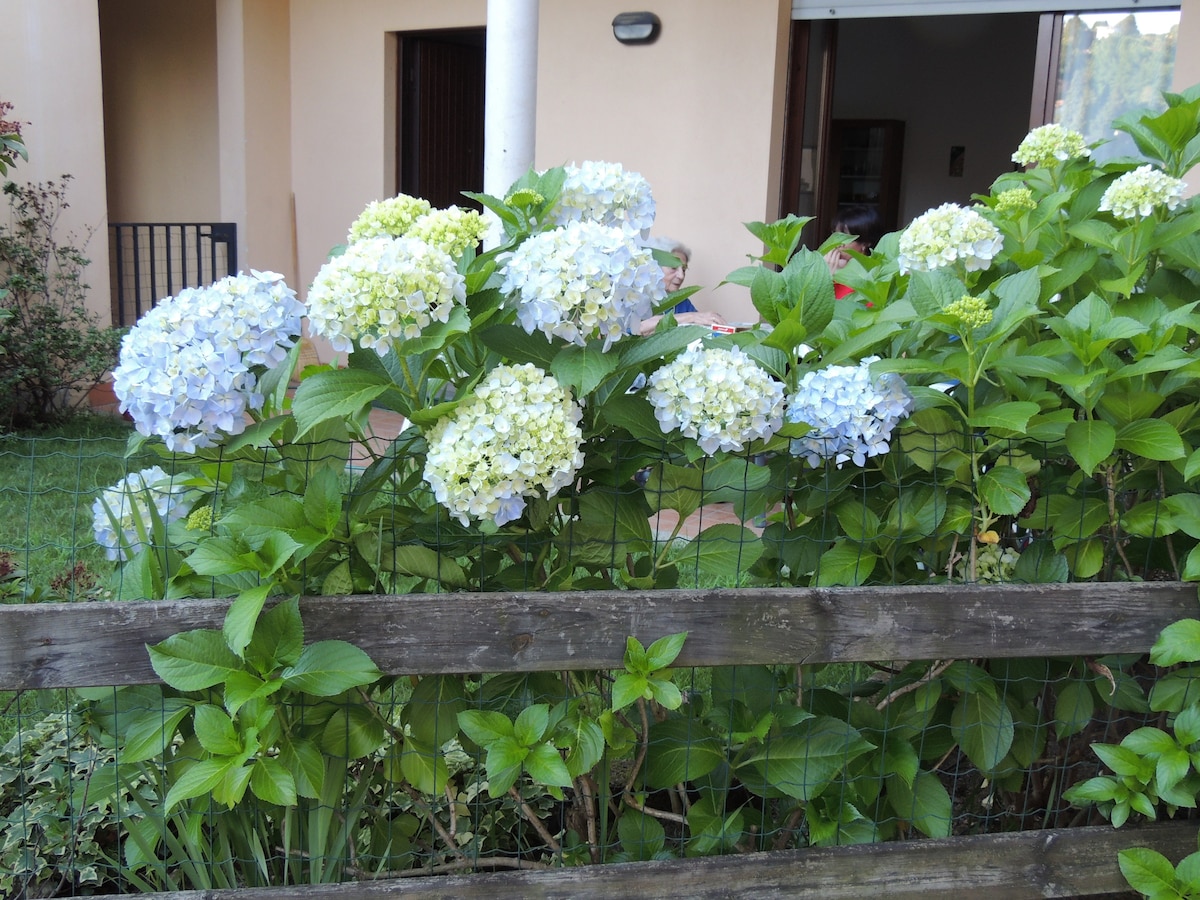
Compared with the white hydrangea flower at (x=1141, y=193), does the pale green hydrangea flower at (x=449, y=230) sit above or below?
below

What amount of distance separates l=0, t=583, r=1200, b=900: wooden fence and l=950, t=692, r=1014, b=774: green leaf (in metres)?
0.13

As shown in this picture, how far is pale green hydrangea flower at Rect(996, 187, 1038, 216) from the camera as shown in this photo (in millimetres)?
1992

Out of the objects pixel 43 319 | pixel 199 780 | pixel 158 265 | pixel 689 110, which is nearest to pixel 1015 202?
pixel 199 780

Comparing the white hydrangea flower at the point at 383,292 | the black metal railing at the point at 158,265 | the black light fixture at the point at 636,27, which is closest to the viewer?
the white hydrangea flower at the point at 383,292

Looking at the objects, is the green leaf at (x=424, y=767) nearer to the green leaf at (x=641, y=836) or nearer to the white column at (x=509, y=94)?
the green leaf at (x=641, y=836)

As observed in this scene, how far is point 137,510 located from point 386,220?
0.60 meters

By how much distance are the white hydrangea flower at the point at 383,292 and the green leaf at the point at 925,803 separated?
3.72 feet

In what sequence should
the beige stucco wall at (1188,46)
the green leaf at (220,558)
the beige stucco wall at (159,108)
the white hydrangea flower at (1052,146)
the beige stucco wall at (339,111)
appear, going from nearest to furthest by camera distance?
the green leaf at (220,558) → the white hydrangea flower at (1052,146) → the beige stucco wall at (1188,46) → the beige stucco wall at (339,111) → the beige stucco wall at (159,108)

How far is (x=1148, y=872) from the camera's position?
1.90 meters

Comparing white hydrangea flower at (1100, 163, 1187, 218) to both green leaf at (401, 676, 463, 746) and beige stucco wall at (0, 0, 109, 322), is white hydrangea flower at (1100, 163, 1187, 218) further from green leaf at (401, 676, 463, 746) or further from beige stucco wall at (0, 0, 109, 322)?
beige stucco wall at (0, 0, 109, 322)

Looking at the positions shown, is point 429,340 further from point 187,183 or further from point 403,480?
point 187,183

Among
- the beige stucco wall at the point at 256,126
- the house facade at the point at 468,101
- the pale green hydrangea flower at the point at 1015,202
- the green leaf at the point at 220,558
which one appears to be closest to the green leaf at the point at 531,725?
the green leaf at the point at 220,558

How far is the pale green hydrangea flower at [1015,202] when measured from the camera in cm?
199

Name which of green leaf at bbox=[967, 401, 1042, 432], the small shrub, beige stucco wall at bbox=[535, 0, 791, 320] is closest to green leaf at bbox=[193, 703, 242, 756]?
green leaf at bbox=[967, 401, 1042, 432]
